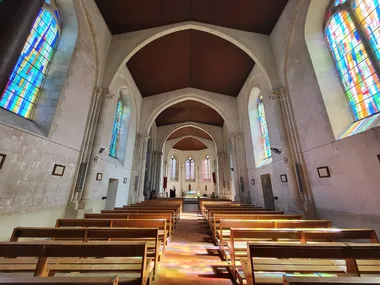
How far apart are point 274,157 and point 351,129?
2.96 m

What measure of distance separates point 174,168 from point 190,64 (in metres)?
18.8

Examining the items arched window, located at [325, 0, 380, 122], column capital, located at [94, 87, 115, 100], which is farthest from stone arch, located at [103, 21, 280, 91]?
arched window, located at [325, 0, 380, 122]

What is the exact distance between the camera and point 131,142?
9.69 metres

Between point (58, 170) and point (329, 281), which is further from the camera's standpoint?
point (58, 170)

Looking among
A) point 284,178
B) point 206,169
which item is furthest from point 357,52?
point 206,169

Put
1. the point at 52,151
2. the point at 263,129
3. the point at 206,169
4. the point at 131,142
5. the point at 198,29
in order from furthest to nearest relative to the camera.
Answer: the point at 206,169 → the point at 131,142 → the point at 263,129 → the point at 198,29 → the point at 52,151

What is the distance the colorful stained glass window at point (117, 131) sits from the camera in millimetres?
8312

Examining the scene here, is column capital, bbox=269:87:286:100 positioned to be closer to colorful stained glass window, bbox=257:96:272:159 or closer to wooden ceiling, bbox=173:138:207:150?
colorful stained glass window, bbox=257:96:272:159

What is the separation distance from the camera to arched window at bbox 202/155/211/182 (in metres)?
25.3

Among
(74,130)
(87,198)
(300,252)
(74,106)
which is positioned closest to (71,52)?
(74,106)

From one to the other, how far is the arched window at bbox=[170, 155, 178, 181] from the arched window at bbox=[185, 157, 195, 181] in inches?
69.3

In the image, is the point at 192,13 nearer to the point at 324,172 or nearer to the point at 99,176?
the point at 324,172

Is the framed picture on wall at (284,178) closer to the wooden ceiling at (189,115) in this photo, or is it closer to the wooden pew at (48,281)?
the wooden pew at (48,281)

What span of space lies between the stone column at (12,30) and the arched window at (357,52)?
652 cm
